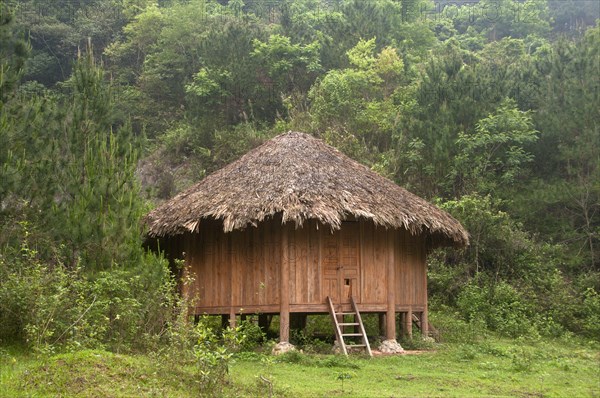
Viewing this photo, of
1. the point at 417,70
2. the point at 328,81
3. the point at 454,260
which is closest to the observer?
the point at 454,260

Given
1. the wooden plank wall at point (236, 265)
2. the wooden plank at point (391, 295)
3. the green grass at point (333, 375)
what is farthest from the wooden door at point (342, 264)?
the green grass at point (333, 375)

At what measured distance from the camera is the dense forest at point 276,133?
12.5 metres

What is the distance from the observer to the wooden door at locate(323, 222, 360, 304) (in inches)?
615

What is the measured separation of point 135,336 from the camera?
11984 millimetres

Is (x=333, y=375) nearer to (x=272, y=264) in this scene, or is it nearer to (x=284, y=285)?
(x=284, y=285)

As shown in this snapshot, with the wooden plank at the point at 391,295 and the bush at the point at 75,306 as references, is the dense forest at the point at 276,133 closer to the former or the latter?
the bush at the point at 75,306

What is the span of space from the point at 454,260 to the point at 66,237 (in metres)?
14.7

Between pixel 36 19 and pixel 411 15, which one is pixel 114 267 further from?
pixel 411 15

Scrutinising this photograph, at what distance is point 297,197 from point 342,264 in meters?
2.01

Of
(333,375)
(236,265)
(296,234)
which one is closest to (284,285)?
(296,234)

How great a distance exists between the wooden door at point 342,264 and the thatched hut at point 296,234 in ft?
0.07

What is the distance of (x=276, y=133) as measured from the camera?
1144 inches

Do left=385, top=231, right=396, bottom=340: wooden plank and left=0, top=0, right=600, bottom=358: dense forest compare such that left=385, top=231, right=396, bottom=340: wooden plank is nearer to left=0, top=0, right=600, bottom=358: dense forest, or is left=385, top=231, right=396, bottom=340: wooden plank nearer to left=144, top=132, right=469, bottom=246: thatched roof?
left=144, top=132, right=469, bottom=246: thatched roof

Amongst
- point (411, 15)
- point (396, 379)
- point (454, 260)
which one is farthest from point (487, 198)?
point (411, 15)
